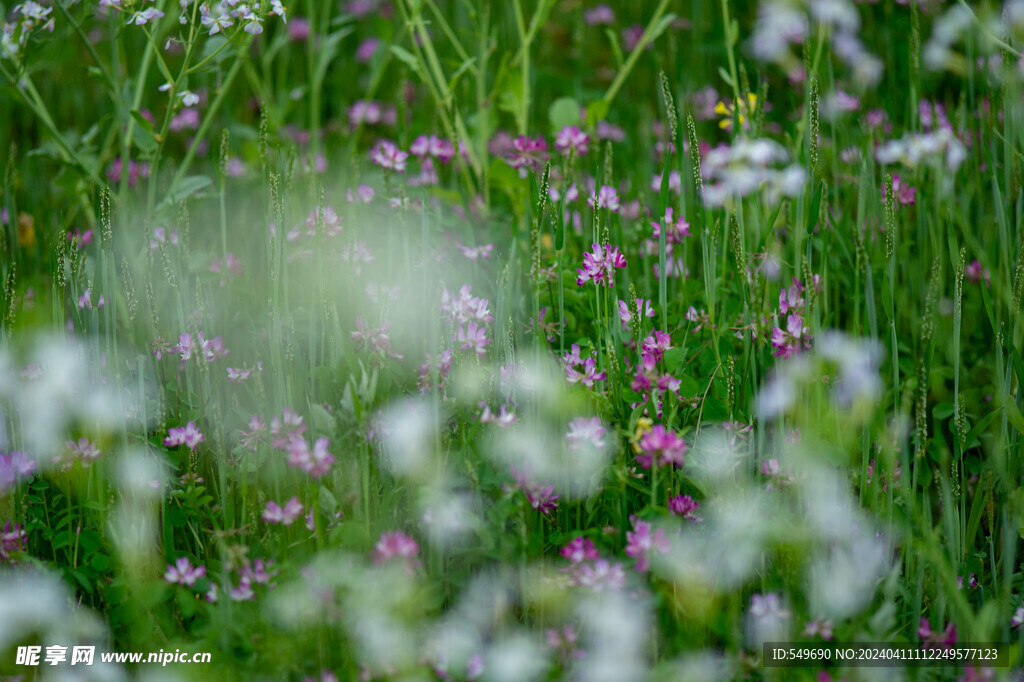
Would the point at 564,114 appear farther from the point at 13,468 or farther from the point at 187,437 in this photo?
the point at 13,468

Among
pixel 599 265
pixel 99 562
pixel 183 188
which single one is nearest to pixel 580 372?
pixel 599 265

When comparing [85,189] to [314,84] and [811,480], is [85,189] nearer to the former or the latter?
[314,84]

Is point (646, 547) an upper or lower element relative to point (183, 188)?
lower

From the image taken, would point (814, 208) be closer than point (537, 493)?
No

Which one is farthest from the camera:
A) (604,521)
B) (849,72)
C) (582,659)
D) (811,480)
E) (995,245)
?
(849,72)

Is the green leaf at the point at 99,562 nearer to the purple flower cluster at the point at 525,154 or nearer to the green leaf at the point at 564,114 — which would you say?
the purple flower cluster at the point at 525,154

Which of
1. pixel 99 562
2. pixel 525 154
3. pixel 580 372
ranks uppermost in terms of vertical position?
pixel 525 154

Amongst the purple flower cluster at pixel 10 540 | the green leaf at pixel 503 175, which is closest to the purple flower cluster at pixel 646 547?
the purple flower cluster at pixel 10 540

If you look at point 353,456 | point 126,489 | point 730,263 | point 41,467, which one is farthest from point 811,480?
point 41,467

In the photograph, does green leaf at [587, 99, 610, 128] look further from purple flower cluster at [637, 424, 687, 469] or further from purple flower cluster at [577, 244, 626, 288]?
purple flower cluster at [637, 424, 687, 469]

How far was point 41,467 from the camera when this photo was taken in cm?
144

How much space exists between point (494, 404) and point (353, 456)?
9.6 inches

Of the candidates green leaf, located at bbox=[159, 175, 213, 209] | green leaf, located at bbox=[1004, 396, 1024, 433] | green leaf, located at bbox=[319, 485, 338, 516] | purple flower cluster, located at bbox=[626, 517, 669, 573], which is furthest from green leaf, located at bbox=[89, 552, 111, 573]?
green leaf, located at bbox=[1004, 396, 1024, 433]

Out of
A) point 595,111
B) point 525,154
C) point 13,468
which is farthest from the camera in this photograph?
point 595,111
